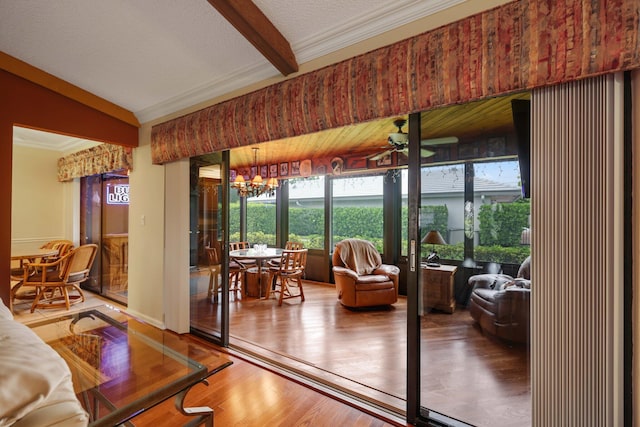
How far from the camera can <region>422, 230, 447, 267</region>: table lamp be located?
77.0 inches

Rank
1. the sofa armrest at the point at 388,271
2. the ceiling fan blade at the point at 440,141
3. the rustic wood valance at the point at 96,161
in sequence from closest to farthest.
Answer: the ceiling fan blade at the point at 440,141, the rustic wood valance at the point at 96,161, the sofa armrest at the point at 388,271

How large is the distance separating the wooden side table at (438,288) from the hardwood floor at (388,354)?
0.06 meters

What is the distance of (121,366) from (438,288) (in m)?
2.02

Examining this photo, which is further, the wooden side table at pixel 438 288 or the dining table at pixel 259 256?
the dining table at pixel 259 256

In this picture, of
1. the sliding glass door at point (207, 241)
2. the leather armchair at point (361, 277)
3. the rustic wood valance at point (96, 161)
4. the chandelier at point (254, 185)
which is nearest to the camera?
the sliding glass door at point (207, 241)

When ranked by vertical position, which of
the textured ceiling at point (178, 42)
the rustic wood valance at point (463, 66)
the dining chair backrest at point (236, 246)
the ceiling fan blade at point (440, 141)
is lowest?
the dining chair backrest at point (236, 246)

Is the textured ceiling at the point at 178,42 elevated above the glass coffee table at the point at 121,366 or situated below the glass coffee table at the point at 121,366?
above

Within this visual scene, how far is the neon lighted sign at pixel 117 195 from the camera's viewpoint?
5.02 metres

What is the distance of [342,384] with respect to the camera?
7.54ft

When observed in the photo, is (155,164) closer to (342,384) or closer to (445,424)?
(342,384)

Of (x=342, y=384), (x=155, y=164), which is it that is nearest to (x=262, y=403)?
(x=342, y=384)

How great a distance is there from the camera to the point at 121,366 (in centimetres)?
174

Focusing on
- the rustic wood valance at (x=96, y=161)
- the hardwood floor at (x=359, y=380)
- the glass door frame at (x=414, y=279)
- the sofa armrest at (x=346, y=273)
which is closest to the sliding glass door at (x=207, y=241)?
the hardwood floor at (x=359, y=380)

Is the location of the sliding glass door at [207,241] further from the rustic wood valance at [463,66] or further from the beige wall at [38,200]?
the beige wall at [38,200]
